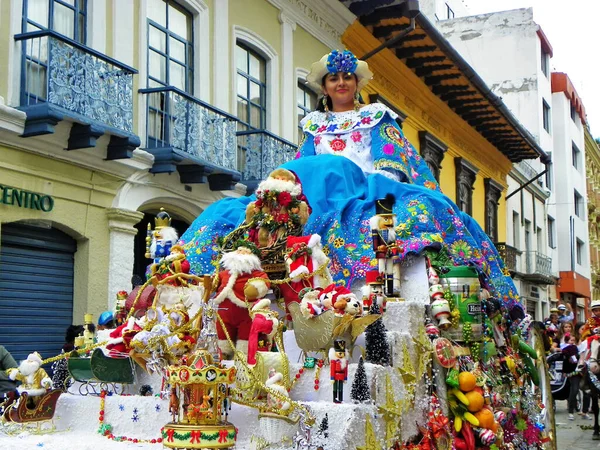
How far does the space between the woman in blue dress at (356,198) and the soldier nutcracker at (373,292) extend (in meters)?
0.48

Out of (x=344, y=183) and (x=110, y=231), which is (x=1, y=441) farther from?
(x=110, y=231)

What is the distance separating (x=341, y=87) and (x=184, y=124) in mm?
5962

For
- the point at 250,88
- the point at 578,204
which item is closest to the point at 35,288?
the point at 250,88

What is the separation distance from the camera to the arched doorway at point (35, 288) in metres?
10.8

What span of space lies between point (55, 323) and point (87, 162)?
2302mm

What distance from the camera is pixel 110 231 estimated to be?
1216cm

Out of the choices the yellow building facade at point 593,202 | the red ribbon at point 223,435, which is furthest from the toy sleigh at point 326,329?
the yellow building facade at point 593,202

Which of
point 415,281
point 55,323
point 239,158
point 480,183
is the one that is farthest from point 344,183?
point 480,183

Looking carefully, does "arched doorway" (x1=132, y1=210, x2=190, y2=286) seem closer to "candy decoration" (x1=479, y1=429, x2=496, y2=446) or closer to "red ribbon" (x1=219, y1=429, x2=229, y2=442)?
"candy decoration" (x1=479, y1=429, x2=496, y2=446)

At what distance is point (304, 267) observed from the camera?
5551 mm

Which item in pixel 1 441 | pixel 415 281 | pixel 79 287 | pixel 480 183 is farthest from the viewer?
pixel 480 183

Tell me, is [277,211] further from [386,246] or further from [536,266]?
[536,266]

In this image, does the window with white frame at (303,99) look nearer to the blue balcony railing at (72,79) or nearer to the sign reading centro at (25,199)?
the blue balcony railing at (72,79)

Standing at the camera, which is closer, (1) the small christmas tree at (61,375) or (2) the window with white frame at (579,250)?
(1) the small christmas tree at (61,375)
